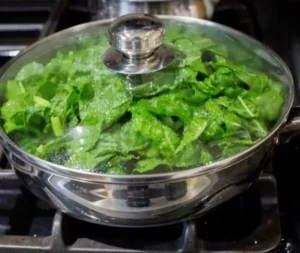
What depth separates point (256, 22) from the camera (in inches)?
44.6

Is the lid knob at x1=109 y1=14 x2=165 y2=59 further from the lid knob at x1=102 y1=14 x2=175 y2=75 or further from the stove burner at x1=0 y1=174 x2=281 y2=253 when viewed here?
the stove burner at x1=0 y1=174 x2=281 y2=253

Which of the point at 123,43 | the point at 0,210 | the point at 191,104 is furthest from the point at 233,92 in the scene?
the point at 0,210

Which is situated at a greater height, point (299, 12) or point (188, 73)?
point (188, 73)

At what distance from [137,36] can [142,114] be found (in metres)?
0.10

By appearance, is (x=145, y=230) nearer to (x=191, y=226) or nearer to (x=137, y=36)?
(x=191, y=226)

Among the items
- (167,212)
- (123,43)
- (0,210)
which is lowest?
(0,210)

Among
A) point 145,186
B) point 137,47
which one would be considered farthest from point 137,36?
point 145,186

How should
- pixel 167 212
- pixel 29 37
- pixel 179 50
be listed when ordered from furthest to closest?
pixel 29 37, pixel 179 50, pixel 167 212

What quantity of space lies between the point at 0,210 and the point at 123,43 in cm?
32

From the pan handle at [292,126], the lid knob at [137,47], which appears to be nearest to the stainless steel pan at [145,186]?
the pan handle at [292,126]

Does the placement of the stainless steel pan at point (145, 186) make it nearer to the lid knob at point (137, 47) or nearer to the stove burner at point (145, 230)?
the stove burner at point (145, 230)

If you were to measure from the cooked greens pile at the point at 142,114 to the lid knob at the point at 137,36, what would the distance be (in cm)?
4

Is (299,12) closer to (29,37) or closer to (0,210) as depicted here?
(29,37)

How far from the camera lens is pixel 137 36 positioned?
0.68 m
